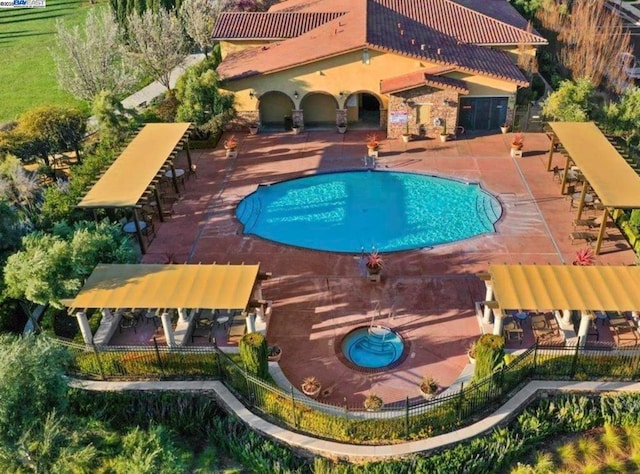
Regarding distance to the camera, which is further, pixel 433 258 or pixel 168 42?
pixel 168 42

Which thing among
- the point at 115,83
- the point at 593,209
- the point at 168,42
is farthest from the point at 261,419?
the point at 168,42

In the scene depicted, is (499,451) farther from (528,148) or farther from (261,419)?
(528,148)

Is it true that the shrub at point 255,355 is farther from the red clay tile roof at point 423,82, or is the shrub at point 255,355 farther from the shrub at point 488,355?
the red clay tile roof at point 423,82

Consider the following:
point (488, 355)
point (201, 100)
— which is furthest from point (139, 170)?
point (488, 355)

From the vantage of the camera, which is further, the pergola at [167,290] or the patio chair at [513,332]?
the patio chair at [513,332]

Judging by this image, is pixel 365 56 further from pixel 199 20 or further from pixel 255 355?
pixel 255 355

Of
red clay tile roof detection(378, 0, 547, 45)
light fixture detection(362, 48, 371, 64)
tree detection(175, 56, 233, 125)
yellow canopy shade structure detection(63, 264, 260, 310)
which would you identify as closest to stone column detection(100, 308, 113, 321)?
yellow canopy shade structure detection(63, 264, 260, 310)

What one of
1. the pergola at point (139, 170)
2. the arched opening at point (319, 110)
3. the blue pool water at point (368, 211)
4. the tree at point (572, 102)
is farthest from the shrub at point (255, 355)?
the tree at point (572, 102)
